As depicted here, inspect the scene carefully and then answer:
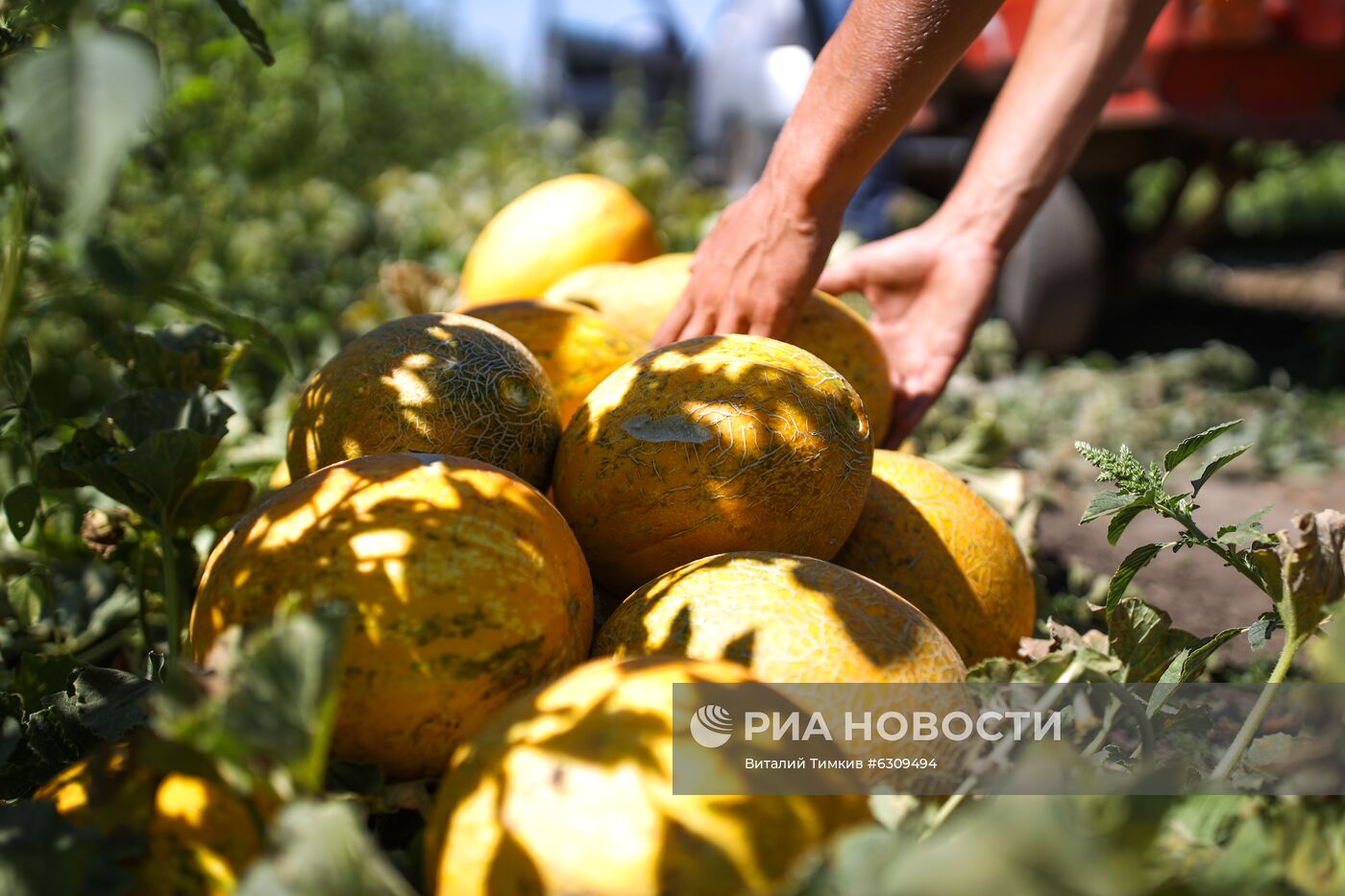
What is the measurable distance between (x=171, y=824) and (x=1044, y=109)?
2.24 meters

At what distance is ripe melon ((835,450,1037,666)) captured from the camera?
5.72ft

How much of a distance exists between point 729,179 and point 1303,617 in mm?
6567

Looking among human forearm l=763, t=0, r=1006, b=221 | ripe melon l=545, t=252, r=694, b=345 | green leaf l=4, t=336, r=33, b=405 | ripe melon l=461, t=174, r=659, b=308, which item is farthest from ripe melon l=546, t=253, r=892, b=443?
green leaf l=4, t=336, r=33, b=405

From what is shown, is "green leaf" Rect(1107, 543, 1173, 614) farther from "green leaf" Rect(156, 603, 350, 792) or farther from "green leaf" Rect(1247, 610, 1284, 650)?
"green leaf" Rect(156, 603, 350, 792)

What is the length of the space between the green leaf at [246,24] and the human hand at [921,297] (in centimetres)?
143

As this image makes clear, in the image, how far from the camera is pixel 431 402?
66.8 inches

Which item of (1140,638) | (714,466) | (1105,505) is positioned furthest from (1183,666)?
(714,466)

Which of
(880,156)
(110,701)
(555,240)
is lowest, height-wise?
(110,701)

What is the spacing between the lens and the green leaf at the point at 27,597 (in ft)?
6.02

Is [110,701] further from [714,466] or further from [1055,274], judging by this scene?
[1055,274]

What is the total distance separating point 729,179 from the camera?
7.45m

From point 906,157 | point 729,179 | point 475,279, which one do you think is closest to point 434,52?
point 729,179

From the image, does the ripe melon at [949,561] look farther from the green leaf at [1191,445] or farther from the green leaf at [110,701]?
the green leaf at [110,701]

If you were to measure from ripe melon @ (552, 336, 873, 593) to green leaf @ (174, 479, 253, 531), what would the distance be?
540 mm
